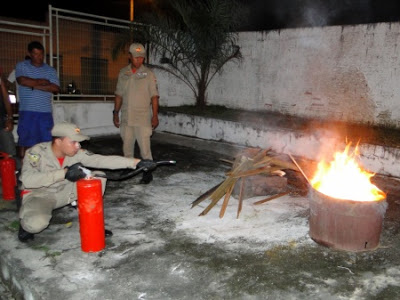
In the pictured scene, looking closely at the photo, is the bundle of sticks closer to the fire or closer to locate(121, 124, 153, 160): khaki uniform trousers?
the fire

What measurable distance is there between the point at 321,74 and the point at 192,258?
680 centimetres

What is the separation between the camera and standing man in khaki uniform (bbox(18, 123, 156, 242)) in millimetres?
3920

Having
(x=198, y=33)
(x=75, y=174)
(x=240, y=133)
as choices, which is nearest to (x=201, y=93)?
(x=198, y=33)

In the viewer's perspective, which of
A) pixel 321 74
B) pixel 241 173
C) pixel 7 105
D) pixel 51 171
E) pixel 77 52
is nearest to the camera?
pixel 51 171

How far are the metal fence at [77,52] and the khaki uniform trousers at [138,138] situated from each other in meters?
4.37

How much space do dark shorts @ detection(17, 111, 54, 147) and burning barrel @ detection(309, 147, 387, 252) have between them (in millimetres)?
4631

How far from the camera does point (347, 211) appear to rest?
3.81 meters

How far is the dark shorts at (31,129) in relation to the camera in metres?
6.32

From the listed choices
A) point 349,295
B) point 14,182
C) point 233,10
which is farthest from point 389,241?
point 233,10

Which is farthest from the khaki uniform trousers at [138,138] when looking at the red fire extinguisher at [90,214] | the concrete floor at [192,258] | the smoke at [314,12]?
the smoke at [314,12]

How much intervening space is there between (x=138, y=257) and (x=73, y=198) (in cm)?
126

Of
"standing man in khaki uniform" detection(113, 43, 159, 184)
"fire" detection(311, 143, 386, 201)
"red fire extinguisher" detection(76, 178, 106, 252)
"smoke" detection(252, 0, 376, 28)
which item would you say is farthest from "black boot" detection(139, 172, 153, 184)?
"smoke" detection(252, 0, 376, 28)

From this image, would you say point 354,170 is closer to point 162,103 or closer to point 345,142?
point 345,142

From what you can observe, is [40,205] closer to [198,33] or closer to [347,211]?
[347,211]
